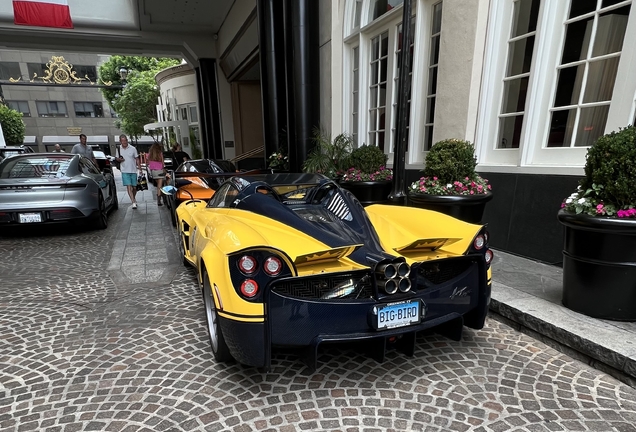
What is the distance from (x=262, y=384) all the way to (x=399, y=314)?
102 centimetres

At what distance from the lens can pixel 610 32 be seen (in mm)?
3801

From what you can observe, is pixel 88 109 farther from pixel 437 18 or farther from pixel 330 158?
pixel 437 18

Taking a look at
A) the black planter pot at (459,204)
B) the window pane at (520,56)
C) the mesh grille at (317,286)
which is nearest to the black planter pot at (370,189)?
the black planter pot at (459,204)

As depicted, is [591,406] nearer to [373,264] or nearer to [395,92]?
[373,264]

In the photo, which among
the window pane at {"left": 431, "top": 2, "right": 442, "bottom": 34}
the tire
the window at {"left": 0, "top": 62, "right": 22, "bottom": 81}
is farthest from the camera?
the window at {"left": 0, "top": 62, "right": 22, "bottom": 81}

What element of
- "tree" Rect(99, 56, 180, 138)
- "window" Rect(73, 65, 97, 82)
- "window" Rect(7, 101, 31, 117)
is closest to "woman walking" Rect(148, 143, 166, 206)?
"tree" Rect(99, 56, 180, 138)

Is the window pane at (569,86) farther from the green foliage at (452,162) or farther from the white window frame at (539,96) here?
the green foliage at (452,162)

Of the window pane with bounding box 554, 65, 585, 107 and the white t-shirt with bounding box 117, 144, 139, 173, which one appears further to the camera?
the white t-shirt with bounding box 117, 144, 139, 173

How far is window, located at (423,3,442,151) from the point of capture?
566 cm

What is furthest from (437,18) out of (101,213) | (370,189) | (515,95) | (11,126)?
(11,126)

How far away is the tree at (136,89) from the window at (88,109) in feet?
43.0

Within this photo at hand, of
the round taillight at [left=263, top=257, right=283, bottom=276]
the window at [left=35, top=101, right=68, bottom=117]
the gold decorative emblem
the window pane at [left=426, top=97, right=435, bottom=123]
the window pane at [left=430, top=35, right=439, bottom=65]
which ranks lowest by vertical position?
the round taillight at [left=263, top=257, right=283, bottom=276]

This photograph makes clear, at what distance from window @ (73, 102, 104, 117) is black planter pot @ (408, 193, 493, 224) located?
55.0m

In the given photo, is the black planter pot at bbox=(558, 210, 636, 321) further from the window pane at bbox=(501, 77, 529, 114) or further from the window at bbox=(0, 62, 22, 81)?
the window at bbox=(0, 62, 22, 81)
